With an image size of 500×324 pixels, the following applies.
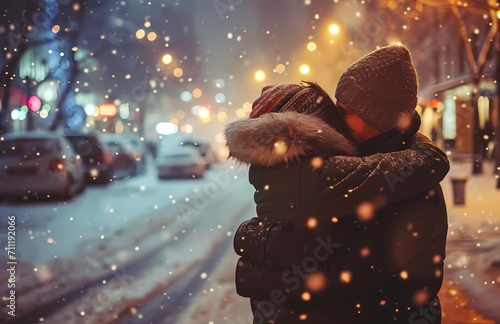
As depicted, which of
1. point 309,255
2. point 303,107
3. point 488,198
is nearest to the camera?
point 309,255

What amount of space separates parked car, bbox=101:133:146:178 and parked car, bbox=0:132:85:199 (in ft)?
23.4

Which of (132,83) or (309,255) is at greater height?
(132,83)

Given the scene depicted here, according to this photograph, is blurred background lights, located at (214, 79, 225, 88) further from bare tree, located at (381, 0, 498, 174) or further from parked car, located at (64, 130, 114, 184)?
parked car, located at (64, 130, 114, 184)

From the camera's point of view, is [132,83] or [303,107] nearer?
[303,107]

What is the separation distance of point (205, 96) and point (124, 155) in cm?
4635

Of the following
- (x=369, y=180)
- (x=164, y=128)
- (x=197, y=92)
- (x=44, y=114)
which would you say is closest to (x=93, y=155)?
(x=44, y=114)

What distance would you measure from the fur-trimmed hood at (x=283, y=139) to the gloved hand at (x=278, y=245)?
19 cm

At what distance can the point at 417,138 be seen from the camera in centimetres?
197

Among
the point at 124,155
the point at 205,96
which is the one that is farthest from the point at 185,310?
the point at 205,96

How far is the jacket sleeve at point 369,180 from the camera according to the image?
69.9 inches

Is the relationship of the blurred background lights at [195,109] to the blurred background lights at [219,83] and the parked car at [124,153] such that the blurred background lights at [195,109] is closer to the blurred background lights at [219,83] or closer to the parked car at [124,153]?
the blurred background lights at [219,83]

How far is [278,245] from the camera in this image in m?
1.82

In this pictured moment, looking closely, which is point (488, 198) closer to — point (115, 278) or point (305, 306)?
point (115, 278)

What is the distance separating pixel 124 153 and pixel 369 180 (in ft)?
85.3
